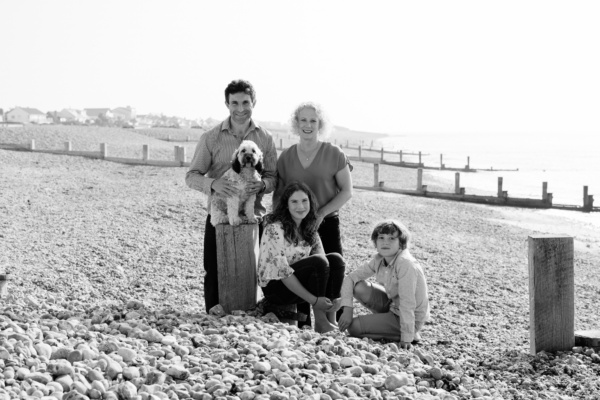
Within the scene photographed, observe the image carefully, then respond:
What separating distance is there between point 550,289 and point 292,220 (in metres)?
2.19

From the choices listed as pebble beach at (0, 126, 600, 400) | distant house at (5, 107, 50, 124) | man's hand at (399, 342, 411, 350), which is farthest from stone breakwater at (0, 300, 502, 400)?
distant house at (5, 107, 50, 124)

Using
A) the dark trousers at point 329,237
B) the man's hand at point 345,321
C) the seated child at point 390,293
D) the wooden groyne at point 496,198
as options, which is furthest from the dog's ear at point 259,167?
the wooden groyne at point 496,198

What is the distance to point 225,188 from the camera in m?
5.80

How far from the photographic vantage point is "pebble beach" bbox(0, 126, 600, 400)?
4.07m

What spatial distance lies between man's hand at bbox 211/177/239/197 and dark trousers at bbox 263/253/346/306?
31.3 inches

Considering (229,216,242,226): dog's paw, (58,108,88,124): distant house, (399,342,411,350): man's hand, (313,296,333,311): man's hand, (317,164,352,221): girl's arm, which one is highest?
(58,108,88,124): distant house

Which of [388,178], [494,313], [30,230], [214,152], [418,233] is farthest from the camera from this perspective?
[388,178]

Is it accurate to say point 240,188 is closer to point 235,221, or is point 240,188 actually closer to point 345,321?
point 235,221

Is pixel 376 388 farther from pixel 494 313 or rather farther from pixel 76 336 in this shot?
pixel 494 313

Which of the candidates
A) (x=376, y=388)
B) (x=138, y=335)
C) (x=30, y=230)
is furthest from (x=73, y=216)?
(x=376, y=388)

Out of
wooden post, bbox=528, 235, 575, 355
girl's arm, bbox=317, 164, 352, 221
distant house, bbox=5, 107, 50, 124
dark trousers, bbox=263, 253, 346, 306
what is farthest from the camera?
distant house, bbox=5, 107, 50, 124

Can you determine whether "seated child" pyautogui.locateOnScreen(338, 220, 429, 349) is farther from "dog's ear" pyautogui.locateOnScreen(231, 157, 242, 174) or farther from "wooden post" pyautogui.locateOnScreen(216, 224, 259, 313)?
"dog's ear" pyautogui.locateOnScreen(231, 157, 242, 174)

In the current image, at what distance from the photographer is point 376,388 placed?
4.32 metres

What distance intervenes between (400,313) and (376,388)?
4.76 feet
